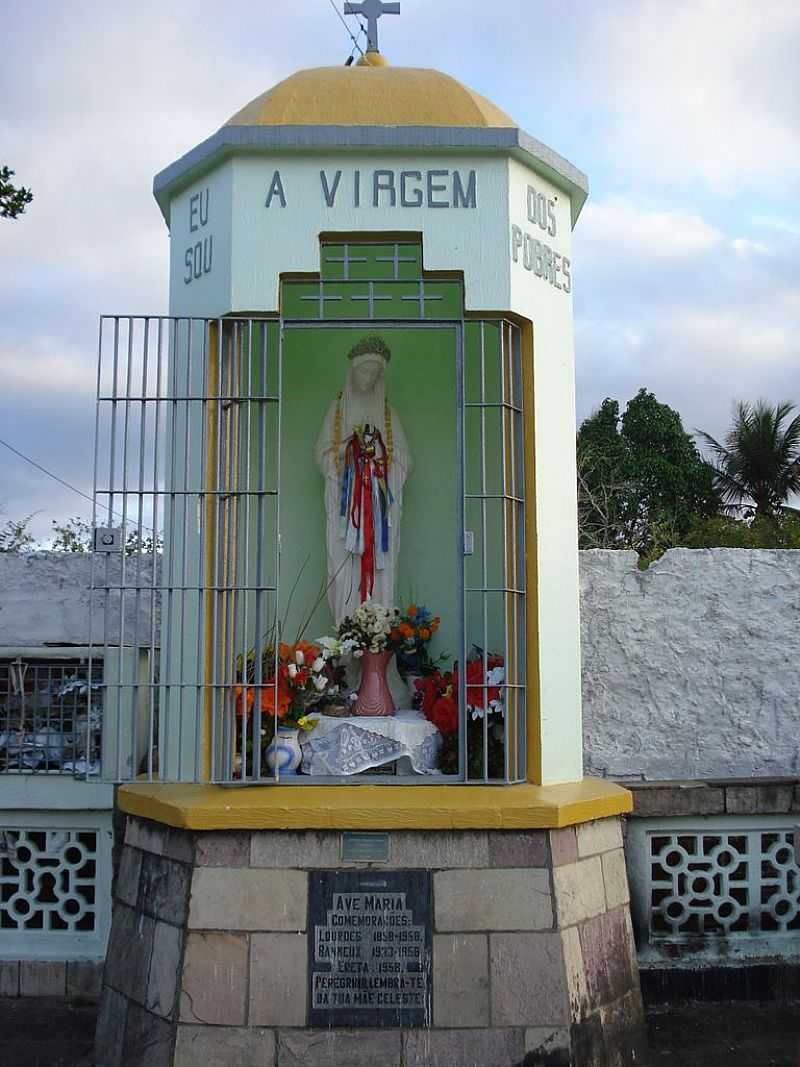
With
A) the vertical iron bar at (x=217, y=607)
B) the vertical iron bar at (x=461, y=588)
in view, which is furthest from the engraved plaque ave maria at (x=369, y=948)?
the vertical iron bar at (x=217, y=607)

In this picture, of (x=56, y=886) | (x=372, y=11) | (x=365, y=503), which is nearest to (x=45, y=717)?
(x=56, y=886)

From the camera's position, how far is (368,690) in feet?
21.1

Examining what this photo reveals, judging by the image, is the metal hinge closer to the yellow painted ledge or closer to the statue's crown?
the yellow painted ledge

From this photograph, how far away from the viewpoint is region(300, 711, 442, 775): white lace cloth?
5797 millimetres

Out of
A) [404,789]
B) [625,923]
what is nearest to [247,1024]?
[404,789]

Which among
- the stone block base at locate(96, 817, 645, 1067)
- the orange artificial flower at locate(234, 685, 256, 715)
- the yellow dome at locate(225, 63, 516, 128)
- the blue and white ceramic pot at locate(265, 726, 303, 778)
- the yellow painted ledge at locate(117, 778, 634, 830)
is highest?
the yellow dome at locate(225, 63, 516, 128)

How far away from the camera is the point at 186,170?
5.84 metres

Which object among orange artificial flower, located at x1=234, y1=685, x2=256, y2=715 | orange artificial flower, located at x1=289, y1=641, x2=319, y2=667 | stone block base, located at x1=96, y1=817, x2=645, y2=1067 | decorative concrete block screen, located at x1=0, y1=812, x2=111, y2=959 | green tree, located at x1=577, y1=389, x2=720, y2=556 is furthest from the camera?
green tree, located at x1=577, y1=389, x2=720, y2=556

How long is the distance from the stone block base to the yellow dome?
3.36 meters

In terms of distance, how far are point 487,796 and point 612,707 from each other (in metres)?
1.81

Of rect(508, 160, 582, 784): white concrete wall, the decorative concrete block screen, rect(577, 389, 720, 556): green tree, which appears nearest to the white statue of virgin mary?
rect(508, 160, 582, 784): white concrete wall

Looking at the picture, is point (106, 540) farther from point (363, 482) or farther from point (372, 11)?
point (372, 11)

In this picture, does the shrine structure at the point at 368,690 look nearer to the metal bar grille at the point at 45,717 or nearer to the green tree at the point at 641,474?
the metal bar grille at the point at 45,717

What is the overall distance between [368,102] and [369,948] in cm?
395
